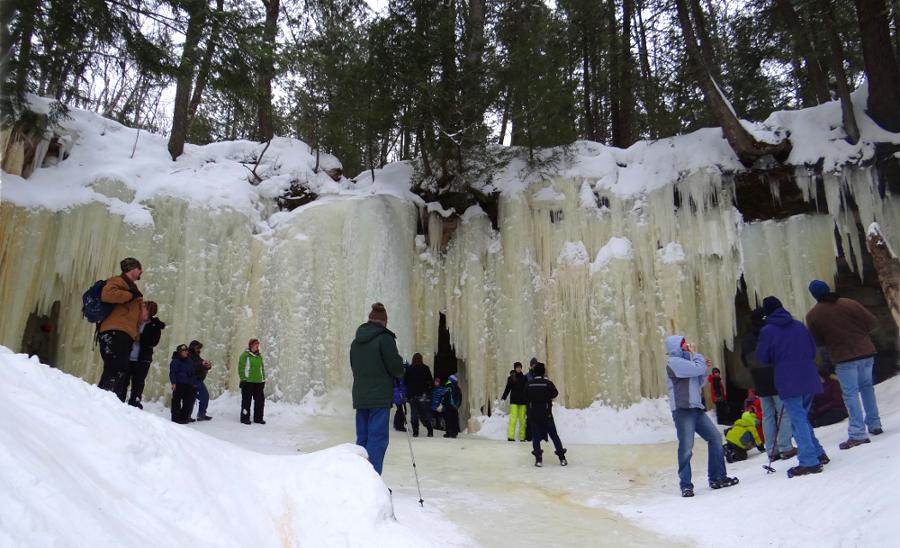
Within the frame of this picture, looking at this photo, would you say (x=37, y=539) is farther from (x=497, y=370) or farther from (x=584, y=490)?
(x=497, y=370)

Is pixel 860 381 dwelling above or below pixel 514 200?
below

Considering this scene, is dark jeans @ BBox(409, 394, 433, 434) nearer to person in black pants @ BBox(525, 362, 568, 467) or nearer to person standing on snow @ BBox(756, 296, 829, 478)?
person in black pants @ BBox(525, 362, 568, 467)

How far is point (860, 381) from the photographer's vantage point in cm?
515

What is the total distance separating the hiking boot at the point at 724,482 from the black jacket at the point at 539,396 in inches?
99.0

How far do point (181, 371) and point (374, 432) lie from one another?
4.67 meters

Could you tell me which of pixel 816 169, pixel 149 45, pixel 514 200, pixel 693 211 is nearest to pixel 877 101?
pixel 816 169

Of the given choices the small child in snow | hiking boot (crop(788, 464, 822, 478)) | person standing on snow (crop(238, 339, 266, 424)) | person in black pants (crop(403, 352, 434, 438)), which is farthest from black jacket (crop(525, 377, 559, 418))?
person standing on snow (crop(238, 339, 266, 424))

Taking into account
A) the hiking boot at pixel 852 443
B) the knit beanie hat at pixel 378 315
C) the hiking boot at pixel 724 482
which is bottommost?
the hiking boot at pixel 724 482

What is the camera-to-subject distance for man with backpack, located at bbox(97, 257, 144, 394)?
5.48 m

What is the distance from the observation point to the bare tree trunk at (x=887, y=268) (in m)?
7.57

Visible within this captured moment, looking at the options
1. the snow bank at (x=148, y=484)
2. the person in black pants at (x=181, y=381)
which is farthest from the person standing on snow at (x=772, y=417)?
the person in black pants at (x=181, y=381)

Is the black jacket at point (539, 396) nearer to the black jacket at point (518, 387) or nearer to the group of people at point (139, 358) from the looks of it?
the black jacket at point (518, 387)

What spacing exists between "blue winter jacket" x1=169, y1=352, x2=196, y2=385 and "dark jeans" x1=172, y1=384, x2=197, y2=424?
8 cm

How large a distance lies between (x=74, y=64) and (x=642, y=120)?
36.1 ft
